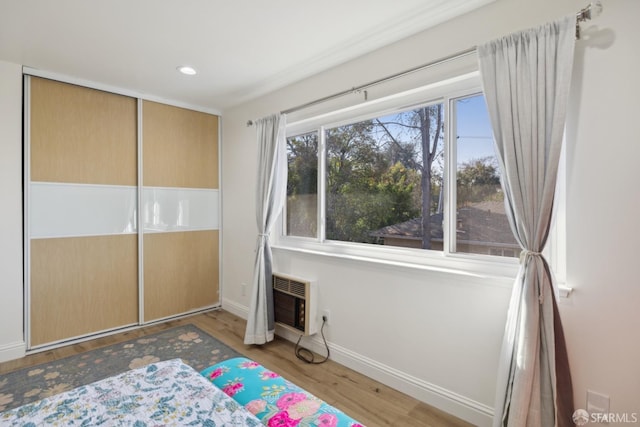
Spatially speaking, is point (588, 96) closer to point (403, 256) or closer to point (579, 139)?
point (579, 139)

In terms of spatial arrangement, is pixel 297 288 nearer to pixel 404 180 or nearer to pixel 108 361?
pixel 404 180

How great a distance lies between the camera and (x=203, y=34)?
7.56 feet

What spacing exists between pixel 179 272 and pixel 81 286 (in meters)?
0.91

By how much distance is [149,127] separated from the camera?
351 cm

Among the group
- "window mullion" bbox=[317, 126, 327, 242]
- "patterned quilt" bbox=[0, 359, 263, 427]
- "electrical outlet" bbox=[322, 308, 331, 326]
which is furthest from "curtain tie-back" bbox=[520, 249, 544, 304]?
"window mullion" bbox=[317, 126, 327, 242]

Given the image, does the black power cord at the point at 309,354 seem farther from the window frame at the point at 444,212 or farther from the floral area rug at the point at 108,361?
the window frame at the point at 444,212

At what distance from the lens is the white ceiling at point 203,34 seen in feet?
6.52

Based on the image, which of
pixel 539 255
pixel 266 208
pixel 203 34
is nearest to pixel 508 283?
pixel 539 255

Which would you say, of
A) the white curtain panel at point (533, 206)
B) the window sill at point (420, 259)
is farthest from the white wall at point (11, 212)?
the white curtain panel at point (533, 206)

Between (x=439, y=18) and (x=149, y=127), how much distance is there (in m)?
2.98

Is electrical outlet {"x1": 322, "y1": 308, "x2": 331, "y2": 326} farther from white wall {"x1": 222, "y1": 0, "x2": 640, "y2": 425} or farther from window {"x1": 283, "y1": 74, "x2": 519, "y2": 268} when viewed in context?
window {"x1": 283, "y1": 74, "x2": 519, "y2": 268}

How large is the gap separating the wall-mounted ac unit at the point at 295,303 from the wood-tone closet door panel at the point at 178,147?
5.33 ft

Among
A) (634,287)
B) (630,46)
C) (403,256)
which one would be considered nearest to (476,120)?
(630,46)

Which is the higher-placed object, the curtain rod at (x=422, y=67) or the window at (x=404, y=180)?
the curtain rod at (x=422, y=67)
